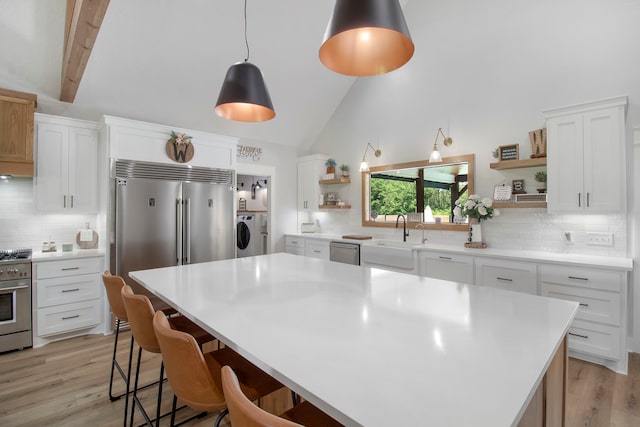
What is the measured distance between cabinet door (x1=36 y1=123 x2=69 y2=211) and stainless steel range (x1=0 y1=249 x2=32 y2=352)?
0.67 m

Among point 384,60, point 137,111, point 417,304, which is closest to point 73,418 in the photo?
point 417,304

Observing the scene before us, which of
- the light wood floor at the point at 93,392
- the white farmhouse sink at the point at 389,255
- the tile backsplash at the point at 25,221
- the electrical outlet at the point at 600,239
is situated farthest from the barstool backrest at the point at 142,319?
A: the electrical outlet at the point at 600,239

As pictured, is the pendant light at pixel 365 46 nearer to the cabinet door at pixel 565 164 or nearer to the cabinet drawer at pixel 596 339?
the cabinet door at pixel 565 164

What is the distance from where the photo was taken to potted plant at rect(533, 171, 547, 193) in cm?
325

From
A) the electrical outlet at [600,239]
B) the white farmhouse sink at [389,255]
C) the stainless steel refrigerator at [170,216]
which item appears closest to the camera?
the electrical outlet at [600,239]

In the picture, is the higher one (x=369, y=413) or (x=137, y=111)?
(x=137, y=111)

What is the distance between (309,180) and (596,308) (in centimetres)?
412

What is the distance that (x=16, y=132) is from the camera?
3.09 m

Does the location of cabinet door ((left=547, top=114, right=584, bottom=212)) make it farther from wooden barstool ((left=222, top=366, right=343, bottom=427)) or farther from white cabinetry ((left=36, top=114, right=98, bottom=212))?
white cabinetry ((left=36, top=114, right=98, bottom=212))

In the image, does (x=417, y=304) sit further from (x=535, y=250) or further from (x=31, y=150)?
(x=31, y=150)

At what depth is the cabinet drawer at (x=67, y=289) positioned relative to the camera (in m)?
3.13

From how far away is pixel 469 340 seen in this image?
1.07 m

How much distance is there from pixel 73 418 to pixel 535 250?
426cm

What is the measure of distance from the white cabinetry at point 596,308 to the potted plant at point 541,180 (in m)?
0.86
